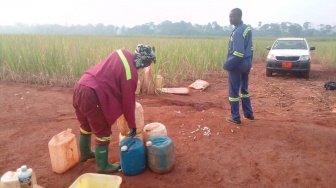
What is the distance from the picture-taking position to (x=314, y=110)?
217 inches

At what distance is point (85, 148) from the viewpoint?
3.16m

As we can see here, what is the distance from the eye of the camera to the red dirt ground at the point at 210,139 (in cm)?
293

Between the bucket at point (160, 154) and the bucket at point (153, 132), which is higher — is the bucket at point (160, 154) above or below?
below

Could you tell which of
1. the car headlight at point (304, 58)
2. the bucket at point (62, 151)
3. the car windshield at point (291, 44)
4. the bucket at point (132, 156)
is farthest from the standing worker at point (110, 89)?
the car windshield at point (291, 44)

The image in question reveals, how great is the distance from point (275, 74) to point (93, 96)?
30.3ft

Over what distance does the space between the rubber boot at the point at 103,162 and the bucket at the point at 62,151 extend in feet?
1.24

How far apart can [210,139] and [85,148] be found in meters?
1.73

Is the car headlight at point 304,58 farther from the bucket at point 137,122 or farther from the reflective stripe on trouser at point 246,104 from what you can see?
the bucket at point 137,122

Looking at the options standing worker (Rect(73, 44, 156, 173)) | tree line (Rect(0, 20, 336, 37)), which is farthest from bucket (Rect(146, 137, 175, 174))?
tree line (Rect(0, 20, 336, 37))

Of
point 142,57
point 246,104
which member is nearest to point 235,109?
point 246,104

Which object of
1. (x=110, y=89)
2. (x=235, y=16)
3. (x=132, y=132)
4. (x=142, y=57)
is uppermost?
(x=235, y=16)

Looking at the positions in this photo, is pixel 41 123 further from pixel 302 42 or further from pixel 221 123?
pixel 302 42

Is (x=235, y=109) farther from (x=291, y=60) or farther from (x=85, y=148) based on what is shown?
(x=291, y=60)

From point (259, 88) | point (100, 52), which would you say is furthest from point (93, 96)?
point (259, 88)
